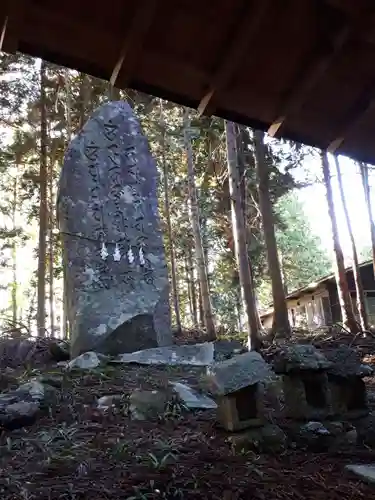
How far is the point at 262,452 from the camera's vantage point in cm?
367

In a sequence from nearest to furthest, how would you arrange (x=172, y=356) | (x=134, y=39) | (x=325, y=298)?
(x=134, y=39), (x=172, y=356), (x=325, y=298)

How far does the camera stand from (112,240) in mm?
8070

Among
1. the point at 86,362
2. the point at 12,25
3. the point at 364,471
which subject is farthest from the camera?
the point at 86,362

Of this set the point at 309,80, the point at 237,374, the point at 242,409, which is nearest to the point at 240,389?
the point at 237,374

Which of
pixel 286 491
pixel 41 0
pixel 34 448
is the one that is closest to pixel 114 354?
pixel 34 448

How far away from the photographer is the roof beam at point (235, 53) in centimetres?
235

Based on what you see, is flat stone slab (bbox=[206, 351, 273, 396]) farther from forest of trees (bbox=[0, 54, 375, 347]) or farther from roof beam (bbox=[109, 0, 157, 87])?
forest of trees (bbox=[0, 54, 375, 347])

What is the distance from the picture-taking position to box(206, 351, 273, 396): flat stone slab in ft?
12.5

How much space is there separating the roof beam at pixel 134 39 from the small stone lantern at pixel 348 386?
2.92 m

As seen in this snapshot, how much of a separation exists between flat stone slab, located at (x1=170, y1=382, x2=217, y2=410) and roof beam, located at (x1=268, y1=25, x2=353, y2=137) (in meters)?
2.96

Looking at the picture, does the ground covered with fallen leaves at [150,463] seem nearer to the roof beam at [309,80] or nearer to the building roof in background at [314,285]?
the roof beam at [309,80]

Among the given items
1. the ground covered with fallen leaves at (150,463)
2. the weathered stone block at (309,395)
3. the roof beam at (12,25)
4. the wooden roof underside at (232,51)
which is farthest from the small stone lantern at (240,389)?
the roof beam at (12,25)

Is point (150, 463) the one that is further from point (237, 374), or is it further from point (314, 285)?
point (314, 285)

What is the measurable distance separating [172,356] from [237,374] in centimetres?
336
